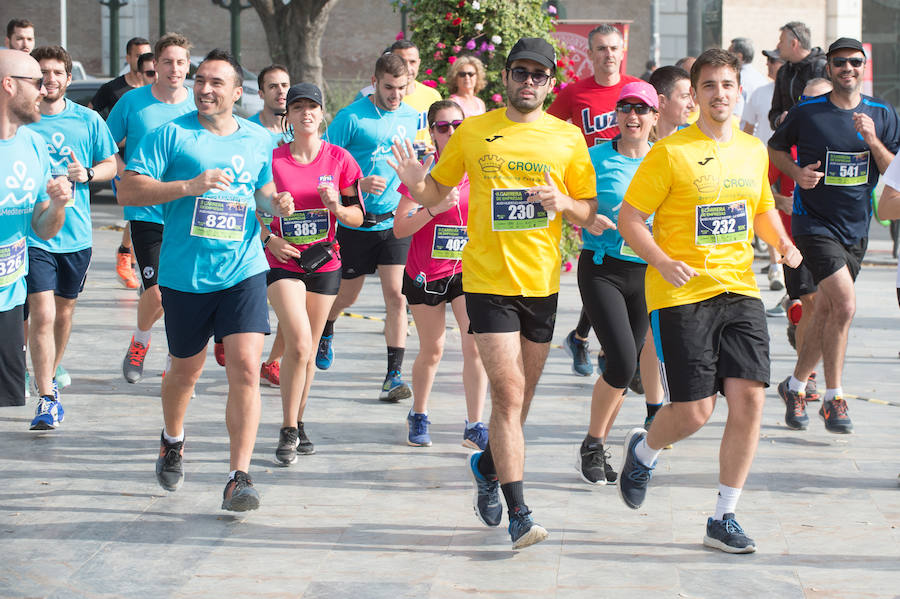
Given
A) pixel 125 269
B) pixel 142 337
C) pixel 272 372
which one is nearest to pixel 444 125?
pixel 272 372

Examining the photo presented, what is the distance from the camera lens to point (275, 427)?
7699 millimetres

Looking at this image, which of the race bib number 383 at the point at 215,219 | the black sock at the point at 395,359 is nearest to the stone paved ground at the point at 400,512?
the black sock at the point at 395,359

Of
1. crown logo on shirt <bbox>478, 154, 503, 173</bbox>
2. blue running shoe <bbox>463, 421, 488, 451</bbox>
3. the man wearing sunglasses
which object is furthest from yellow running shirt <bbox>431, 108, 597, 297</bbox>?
the man wearing sunglasses

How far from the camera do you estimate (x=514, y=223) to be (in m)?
5.58

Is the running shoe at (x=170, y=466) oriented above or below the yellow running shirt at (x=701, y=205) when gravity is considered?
below

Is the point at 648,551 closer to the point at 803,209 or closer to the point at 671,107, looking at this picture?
the point at 671,107

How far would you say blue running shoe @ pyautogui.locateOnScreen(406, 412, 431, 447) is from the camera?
730cm

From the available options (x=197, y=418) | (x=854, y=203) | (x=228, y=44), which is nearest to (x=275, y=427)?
(x=197, y=418)

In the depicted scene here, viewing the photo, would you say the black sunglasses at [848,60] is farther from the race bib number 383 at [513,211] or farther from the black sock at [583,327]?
the race bib number 383 at [513,211]

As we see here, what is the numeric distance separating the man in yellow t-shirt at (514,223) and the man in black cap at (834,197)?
8.00ft

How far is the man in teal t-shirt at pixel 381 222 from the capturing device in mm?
8484

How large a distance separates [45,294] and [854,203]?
180 inches

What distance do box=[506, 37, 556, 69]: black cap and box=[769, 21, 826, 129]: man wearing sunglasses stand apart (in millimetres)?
4763

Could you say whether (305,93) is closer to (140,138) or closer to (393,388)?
(140,138)
